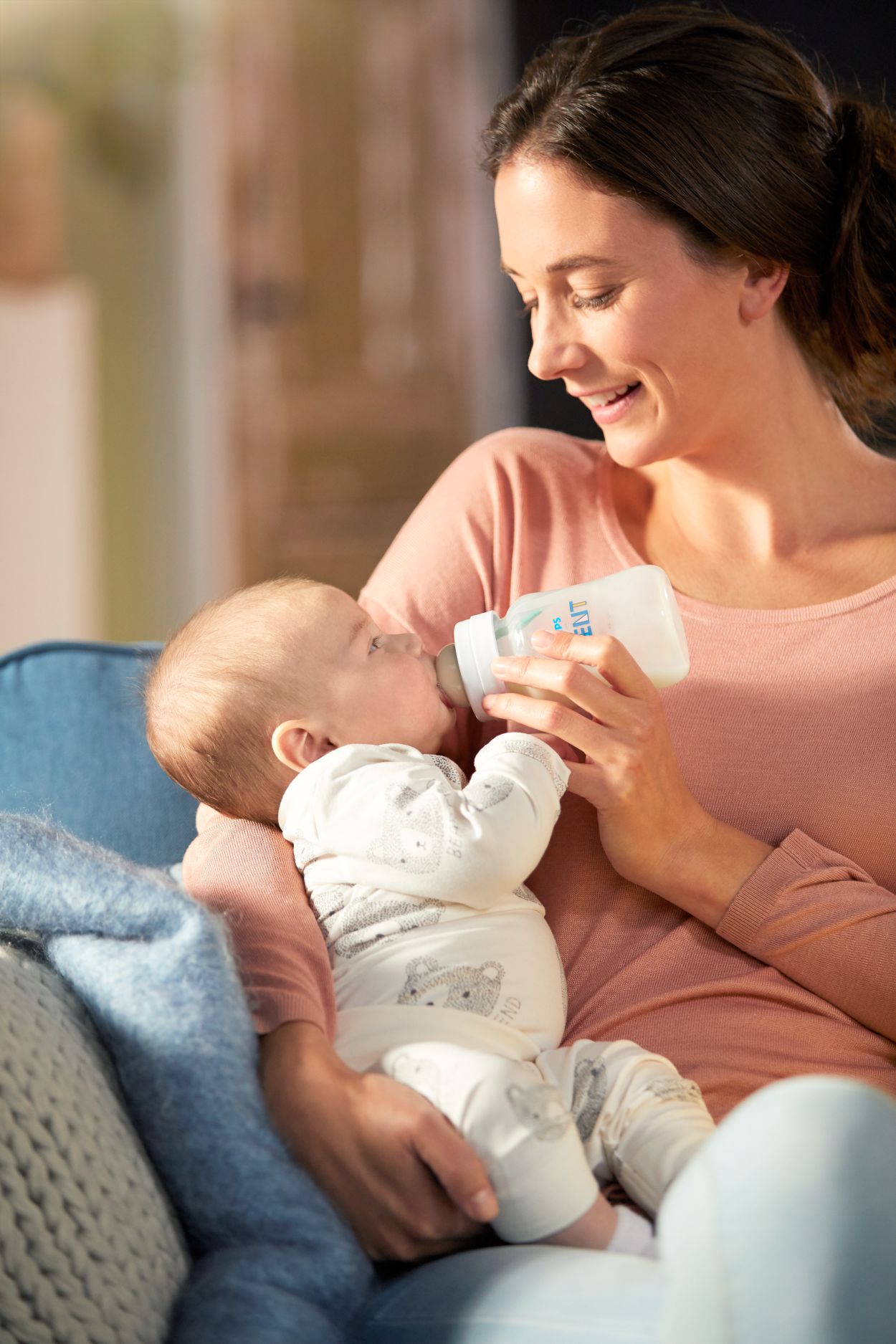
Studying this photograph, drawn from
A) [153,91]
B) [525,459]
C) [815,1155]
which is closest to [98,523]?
[153,91]

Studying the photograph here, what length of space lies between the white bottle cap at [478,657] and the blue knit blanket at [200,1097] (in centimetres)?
31

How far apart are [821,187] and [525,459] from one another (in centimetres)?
37


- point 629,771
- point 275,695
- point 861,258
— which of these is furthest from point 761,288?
point 275,695

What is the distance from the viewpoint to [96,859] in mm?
925

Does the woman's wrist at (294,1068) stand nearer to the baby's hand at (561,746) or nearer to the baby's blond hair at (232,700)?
the baby's blond hair at (232,700)

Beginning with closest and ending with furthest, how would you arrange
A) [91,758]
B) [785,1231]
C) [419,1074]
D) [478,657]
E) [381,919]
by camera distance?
[785,1231] → [419,1074] → [381,919] → [478,657] → [91,758]

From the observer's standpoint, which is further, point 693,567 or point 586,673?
point 693,567

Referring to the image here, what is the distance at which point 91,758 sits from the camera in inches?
53.5

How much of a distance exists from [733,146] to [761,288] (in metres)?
0.14

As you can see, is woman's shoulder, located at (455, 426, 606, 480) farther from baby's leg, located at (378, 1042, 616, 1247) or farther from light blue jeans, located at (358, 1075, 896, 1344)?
light blue jeans, located at (358, 1075, 896, 1344)

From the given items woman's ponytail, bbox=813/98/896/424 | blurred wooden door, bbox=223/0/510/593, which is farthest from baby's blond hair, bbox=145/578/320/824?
blurred wooden door, bbox=223/0/510/593

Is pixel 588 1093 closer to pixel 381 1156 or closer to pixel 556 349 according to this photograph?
pixel 381 1156

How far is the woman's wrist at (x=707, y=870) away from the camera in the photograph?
1.11 meters

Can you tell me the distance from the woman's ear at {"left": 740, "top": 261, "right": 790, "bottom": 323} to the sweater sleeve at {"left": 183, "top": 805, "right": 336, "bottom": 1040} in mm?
644
